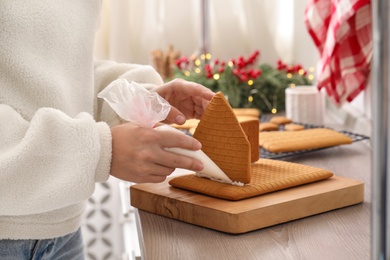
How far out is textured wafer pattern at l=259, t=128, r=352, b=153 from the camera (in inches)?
48.4

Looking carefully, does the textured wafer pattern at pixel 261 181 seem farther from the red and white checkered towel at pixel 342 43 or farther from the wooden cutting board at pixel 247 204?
the red and white checkered towel at pixel 342 43

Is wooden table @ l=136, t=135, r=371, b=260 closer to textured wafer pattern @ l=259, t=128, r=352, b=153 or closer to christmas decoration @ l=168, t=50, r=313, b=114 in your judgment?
textured wafer pattern @ l=259, t=128, r=352, b=153

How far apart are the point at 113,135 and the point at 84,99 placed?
17cm

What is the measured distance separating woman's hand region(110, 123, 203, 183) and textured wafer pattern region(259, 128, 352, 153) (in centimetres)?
44

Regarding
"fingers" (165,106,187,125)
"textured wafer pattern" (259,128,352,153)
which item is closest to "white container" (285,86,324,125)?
"textured wafer pattern" (259,128,352,153)

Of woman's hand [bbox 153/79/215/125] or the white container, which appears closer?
woman's hand [bbox 153/79/215/125]

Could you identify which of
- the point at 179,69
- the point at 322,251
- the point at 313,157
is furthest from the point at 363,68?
the point at 322,251

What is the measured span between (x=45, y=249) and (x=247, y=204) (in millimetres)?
262

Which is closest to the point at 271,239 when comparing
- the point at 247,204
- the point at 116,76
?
the point at 247,204

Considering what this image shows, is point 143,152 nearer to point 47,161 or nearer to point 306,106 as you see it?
point 47,161

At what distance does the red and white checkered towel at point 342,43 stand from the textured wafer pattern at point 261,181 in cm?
52

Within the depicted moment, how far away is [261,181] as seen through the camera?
3.00 feet

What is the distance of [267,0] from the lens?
2.29 m

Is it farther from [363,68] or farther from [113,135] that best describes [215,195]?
[363,68]
